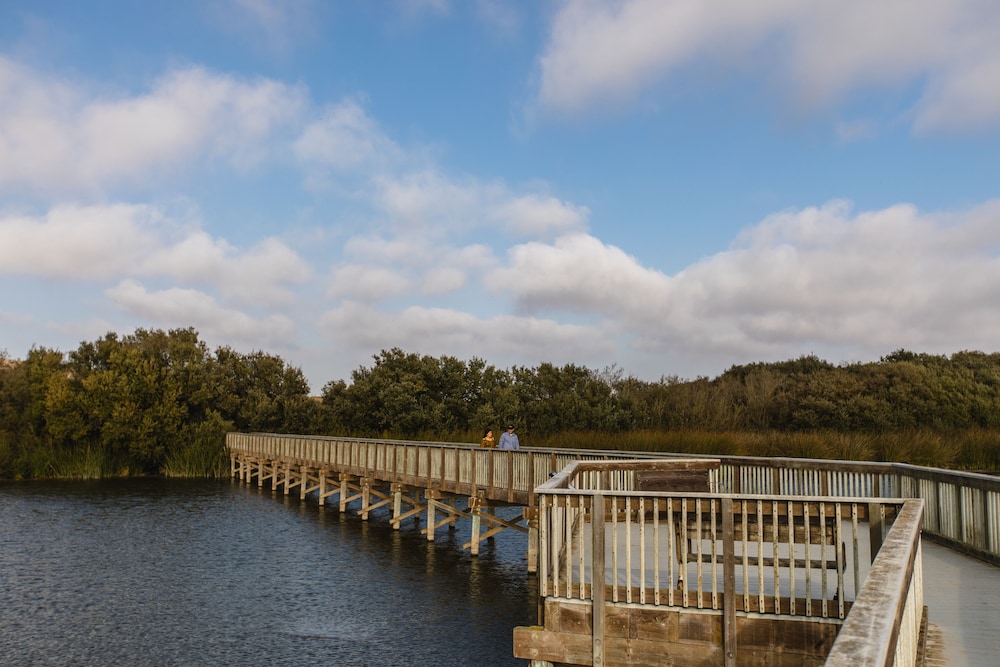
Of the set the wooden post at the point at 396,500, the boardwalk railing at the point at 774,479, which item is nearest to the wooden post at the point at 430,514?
the boardwalk railing at the point at 774,479

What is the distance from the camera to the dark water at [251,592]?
15.0m

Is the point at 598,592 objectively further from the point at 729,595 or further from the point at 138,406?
the point at 138,406

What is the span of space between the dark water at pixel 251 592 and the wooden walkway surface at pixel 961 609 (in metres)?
7.08

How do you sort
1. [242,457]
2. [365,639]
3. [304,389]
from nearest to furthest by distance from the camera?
[365,639] → [242,457] → [304,389]

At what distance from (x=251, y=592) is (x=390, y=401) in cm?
3401

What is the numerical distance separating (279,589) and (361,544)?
6.71 meters

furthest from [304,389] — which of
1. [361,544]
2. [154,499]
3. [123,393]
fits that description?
[361,544]

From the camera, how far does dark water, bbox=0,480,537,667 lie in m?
15.0

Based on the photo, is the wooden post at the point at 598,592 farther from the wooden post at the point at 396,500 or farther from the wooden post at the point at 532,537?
the wooden post at the point at 396,500

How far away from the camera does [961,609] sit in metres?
8.12

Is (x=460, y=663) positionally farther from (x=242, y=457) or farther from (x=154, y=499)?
(x=242, y=457)

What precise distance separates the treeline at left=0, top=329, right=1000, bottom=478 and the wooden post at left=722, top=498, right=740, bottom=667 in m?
30.3

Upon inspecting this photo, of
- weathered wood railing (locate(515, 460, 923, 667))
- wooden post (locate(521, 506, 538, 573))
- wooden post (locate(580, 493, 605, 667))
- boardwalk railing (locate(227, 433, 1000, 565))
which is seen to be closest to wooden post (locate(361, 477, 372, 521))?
boardwalk railing (locate(227, 433, 1000, 565))

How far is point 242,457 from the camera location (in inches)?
2115
